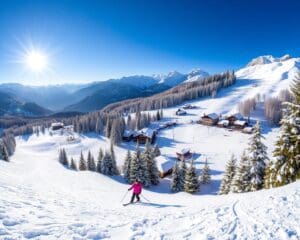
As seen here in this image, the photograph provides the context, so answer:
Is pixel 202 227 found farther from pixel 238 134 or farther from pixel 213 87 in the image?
pixel 213 87

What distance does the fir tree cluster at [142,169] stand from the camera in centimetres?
4094

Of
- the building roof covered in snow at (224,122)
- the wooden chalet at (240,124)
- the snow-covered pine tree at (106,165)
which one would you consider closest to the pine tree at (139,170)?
the snow-covered pine tree at (106,165)

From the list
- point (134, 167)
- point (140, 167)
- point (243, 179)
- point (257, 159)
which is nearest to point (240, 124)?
point (140, 167)

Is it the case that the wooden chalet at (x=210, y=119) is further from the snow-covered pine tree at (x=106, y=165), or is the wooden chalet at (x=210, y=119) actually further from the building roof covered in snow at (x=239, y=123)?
the snow-covered pine tree at (x=106, y=165)

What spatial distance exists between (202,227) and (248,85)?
190m

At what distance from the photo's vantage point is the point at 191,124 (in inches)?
4097

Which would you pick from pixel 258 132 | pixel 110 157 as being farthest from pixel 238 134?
pixel 258 132

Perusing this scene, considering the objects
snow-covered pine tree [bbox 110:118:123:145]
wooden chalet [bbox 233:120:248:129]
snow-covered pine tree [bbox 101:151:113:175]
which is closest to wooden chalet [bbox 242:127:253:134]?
wooden chalet [bbox 233:120:248:129]

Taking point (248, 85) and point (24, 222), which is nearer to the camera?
point (24, 222)

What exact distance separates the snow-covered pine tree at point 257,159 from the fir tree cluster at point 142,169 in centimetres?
2202

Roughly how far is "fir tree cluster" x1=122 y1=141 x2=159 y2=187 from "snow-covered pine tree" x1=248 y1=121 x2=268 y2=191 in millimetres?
22019

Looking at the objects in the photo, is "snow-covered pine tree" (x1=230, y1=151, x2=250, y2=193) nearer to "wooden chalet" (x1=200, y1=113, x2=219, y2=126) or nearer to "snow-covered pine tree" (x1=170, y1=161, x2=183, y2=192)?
"snow-covered pine tree" (x1=170, y1=161, x2=183, y2=192)

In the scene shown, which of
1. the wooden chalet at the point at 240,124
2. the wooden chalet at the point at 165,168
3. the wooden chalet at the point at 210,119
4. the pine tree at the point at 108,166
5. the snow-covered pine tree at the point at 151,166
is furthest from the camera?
the wooden chalet at the point at 210,119

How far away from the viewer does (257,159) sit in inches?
909
